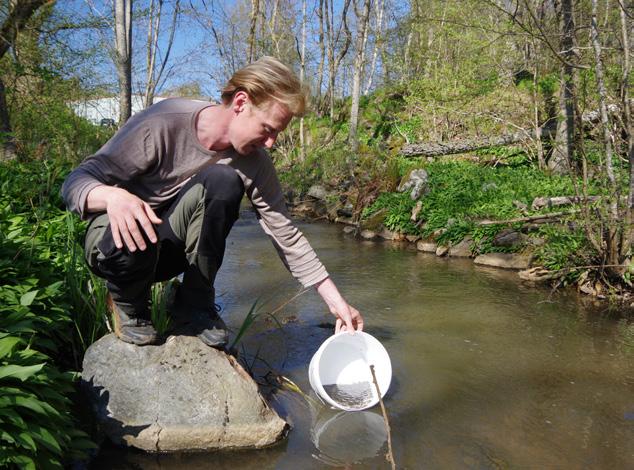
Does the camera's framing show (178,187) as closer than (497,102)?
Yes

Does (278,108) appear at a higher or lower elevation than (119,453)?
higher

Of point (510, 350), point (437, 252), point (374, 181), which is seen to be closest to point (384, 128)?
point (374, 181)

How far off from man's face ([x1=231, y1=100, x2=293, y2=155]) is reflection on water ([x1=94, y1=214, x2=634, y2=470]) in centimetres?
124

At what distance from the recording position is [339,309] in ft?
8.18

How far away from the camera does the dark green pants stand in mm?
2096

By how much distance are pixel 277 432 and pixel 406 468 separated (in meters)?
0.53

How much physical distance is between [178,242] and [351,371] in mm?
1199

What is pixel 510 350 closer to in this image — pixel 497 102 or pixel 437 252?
pixel 437 252

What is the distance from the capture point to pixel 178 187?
239 centimetres

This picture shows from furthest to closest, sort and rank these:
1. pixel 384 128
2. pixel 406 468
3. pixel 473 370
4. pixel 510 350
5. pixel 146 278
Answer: pixel 384 128 → pixel 510 350 → pixel 473 370 → pixel 146 278 → pixel 406 468

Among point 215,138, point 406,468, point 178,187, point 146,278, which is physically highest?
point 215,138

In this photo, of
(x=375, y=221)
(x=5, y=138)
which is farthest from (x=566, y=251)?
(x=5, y=138)

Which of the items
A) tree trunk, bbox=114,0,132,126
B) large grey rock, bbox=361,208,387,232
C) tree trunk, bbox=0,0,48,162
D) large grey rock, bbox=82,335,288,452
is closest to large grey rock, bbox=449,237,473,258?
large grey rock, bbox=361,208,387,232

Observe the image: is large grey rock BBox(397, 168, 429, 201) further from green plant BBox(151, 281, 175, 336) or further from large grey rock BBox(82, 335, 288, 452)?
large grey rock BBox(82, 335, 288, 452)
